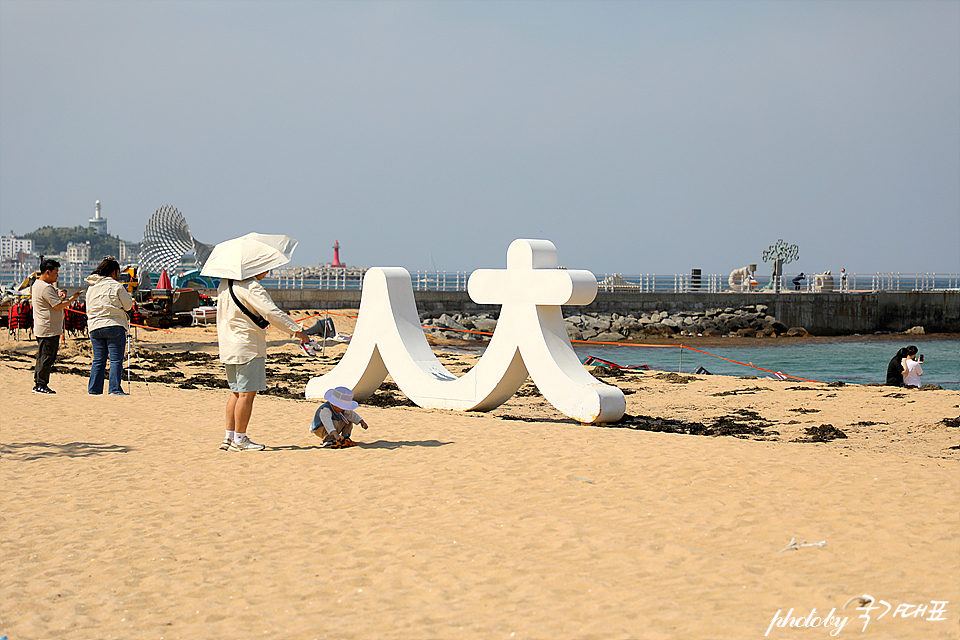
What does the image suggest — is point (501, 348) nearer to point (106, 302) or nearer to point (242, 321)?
point (242, 321)

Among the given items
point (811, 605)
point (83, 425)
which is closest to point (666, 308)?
point (83, 425)

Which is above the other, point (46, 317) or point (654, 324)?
point (46, 317)

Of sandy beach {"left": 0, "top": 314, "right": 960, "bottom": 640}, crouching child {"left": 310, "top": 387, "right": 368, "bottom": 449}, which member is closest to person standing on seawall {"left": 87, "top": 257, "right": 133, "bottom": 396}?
sandy beach {"left": 0, "top": 314, "right": 960, "bottom": 640}

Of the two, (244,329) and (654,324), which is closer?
(244,329)

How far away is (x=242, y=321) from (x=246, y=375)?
1.47 feet

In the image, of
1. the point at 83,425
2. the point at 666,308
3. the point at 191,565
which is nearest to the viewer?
the point at 191,565

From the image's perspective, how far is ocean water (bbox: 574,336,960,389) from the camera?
22.6m

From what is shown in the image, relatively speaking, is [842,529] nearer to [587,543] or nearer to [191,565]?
[587,543]

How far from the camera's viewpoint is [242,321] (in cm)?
696

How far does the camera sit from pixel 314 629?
3637 millimetres

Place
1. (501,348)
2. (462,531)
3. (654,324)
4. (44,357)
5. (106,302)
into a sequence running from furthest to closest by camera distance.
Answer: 1. (654,324)
2. (44,357)
3. (106,302)
4. (501,348)
5. (462,531)

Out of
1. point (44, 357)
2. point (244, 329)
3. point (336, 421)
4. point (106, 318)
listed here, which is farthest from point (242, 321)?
point (44, 357)

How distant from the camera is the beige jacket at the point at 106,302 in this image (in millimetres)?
9953

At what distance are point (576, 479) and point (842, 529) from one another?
1914mm
